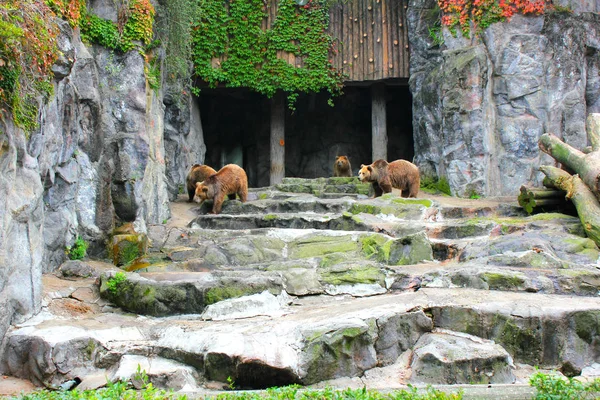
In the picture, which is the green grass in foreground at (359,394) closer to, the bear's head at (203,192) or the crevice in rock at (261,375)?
the crevice in rock at (261,375)

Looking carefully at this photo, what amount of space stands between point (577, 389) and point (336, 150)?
14.5 meters

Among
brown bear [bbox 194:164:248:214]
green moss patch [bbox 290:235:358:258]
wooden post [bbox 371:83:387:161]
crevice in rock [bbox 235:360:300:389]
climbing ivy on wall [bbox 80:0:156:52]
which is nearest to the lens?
crevice in rock [bbox 235:360:300:389]

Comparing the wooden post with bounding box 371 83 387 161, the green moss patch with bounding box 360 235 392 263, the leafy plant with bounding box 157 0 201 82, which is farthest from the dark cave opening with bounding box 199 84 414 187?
the green moss patch with bounding box 360 235 392 263

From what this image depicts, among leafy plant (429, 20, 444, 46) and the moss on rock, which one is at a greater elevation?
leafy plant (429, 20, 444, 46)

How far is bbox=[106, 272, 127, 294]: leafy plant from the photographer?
5918 millimetres

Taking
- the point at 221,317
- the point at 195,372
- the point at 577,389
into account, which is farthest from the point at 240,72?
the point at 577,389

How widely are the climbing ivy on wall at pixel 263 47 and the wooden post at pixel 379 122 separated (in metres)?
1.12

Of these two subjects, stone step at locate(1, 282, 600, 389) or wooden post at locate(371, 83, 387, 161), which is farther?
wooden post at locate(371, 83, 387, 161)

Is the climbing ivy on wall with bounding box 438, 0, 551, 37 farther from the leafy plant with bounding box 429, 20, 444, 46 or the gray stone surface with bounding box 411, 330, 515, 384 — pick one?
the gray stone surface with bounding box 411, 330, 515, 384

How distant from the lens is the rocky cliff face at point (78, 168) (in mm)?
5082

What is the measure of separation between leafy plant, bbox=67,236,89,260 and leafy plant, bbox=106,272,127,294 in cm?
142

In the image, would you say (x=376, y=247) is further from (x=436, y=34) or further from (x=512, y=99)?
(x=436, y=34)

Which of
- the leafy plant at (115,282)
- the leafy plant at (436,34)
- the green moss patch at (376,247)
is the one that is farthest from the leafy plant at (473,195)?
the leafy plant at (115,282)

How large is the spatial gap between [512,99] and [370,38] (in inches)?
152
